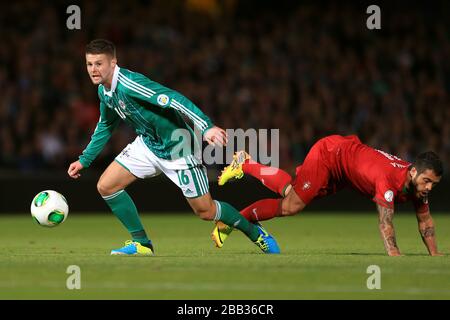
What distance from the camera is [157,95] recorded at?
891 centimetres

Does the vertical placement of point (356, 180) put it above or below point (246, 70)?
below

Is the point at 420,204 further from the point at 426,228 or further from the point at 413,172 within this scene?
the point at 413,172

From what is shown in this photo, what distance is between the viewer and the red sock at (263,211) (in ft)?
32.3

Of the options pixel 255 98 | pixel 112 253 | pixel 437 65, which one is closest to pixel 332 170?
pixel 112 253

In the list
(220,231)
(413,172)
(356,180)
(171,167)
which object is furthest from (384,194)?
(171,167)

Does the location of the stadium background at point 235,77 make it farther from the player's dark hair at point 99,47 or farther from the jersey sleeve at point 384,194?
the player's dark hair at point 99,47

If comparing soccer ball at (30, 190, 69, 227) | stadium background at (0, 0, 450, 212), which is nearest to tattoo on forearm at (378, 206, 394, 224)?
soccer ball at (30, 190, 69, 227)

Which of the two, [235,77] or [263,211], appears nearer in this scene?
[263,211]

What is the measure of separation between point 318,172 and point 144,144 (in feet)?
5.31

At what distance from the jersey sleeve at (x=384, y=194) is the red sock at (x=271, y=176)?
4.24 feet

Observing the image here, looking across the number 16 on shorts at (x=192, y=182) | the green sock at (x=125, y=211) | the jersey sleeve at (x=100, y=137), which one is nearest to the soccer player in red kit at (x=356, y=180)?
the number 16 on shorts at (x=192, y=182)

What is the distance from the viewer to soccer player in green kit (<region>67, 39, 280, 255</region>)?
901cm
